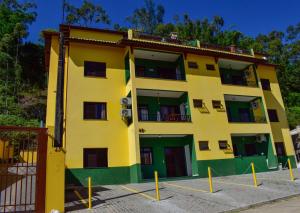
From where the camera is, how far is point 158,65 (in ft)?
80.3

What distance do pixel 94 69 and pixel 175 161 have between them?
33.7 feet

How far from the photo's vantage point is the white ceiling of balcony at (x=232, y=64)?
25969 millimetres

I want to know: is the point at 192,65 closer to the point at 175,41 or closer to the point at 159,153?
the point at 175,41

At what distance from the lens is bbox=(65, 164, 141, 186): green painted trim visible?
1817 cm

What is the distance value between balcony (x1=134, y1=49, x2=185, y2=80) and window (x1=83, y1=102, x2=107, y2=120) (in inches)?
181

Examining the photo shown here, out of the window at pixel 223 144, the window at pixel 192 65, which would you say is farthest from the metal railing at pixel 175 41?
the window at pixel 223 144

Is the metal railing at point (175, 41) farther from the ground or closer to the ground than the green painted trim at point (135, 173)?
farther from the ground

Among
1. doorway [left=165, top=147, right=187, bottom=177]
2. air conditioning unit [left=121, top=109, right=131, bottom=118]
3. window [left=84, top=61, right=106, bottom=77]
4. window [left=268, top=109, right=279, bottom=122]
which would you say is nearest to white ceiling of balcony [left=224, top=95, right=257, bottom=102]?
window [left=268, top=109, right=279, bottom=122]

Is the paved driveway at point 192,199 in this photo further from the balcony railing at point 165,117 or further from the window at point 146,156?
the balcony railing at point 165,117

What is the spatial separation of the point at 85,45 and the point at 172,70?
8.29 meters

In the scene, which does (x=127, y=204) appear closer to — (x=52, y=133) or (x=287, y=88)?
(x=52, y=133)

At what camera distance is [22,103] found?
36.3 m

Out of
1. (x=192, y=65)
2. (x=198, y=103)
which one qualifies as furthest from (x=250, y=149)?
(x=192, y=65)

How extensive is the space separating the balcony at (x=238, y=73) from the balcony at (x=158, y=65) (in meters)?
4.78
